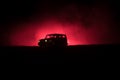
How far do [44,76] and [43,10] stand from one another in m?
37.5

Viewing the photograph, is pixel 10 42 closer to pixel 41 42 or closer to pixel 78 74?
pixel 41 42

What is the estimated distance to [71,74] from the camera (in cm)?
779

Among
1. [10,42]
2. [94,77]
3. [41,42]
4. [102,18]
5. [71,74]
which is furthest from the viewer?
[102,18]

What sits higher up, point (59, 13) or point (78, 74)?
point (59, 13)

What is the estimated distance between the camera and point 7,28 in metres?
43.7

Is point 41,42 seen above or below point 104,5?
below

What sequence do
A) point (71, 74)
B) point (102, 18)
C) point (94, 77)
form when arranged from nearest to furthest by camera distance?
point (94, 77), point (71, 74), point (102, 18)

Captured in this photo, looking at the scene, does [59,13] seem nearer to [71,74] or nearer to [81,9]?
[81,9]

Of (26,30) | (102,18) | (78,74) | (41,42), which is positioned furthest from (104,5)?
(78,74)

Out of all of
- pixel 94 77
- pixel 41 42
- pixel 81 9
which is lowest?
pixel 94 77

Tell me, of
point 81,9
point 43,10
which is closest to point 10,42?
point 43,10

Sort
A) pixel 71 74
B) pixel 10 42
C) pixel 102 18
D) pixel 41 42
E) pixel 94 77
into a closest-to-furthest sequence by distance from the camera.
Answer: pixel 94 77
pixel 71 74
pixel 41 42
pixel 10 42
pixel 102 18

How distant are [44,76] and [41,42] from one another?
16472 mm

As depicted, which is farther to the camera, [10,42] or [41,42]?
[10,42]
